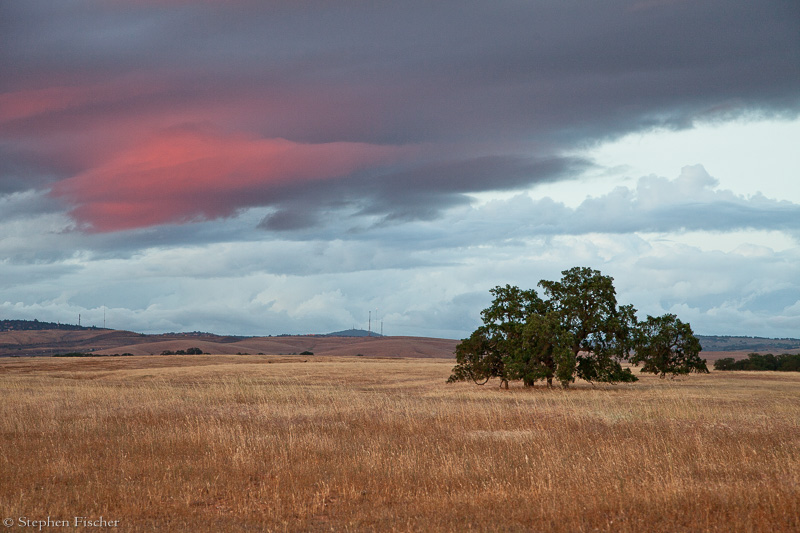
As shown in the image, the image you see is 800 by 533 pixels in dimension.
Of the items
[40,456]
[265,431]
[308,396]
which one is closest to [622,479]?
[265,431]

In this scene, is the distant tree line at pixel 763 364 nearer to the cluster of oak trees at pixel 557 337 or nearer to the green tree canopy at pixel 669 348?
the green tree canopy at pixel 669 348

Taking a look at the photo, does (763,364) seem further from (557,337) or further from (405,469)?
(405,469)

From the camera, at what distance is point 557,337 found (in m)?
40.3

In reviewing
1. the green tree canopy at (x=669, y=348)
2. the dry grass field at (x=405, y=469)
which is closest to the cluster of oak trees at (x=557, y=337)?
the green tree canopy at (x=669, y=348)

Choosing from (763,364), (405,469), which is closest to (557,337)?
(405,469)

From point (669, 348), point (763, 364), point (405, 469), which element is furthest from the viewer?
point (763, 364)

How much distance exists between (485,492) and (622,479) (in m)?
2.99

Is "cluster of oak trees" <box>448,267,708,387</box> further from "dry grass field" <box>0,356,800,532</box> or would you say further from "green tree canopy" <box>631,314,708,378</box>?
"dry grass field" <box>0,356,800,532</box>

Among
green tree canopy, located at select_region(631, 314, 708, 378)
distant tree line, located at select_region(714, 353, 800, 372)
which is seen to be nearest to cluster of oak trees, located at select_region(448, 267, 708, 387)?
green tree canopy, located at select_region(631, 314, 708, 378)

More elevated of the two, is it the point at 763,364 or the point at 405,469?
the point at 405,469

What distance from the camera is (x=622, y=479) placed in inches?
508

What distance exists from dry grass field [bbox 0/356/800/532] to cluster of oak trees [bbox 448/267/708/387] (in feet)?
50.4

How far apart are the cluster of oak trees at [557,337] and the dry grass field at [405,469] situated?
15371 millimetres

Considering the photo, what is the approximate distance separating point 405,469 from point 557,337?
28.0 m
